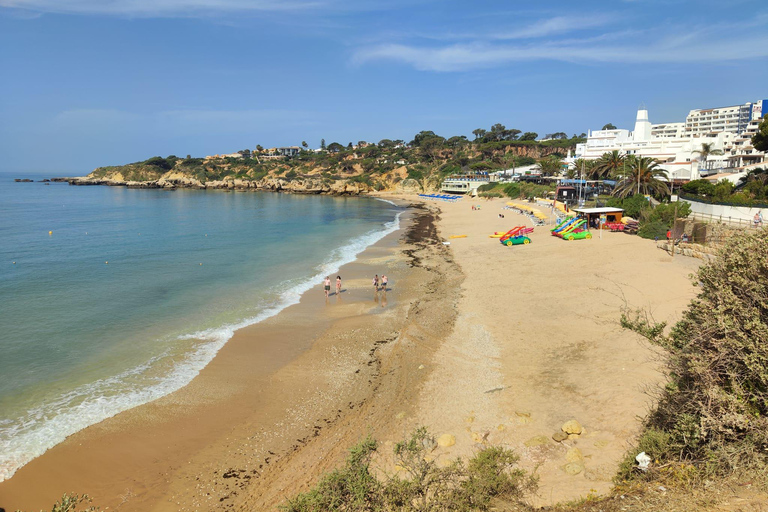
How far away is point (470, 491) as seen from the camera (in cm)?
605

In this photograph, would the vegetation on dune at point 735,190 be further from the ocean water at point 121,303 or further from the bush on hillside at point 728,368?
the ocean water at point 121,303

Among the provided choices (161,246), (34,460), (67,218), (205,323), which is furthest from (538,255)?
(67,218)

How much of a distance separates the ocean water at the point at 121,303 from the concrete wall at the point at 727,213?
72.0 ft

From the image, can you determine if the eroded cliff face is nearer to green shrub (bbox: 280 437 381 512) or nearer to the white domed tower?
the white domed tower

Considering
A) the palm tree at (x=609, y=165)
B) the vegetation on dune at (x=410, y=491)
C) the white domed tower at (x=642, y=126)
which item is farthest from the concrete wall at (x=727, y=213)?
the white domed tower at (x=642, y=126)

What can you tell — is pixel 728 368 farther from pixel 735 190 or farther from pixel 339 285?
pixel 735 190

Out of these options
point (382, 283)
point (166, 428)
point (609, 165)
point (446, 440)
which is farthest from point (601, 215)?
point (166, 428)

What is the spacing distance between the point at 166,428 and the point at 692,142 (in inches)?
2745

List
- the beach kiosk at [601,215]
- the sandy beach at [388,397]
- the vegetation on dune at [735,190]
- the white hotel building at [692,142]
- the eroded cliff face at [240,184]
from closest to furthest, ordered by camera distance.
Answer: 1. the sandy beach at [388,397]
2. the vegetation on dune at [735,190]
3. the beach kiosk at [601,215]
4. the white hotel building at [692,142]
5. the eroded cliff face at [240,184]

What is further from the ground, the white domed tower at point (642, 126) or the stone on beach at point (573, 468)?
the white domed tower at point (642, 126)

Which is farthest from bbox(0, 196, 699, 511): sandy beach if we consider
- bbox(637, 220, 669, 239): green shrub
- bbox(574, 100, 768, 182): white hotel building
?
bbox(574, 100, 768, 182): white hotel building

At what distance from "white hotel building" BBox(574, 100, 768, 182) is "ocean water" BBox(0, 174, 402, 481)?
3551 centimetres

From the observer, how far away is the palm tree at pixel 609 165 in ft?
158

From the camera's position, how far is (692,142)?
58.4 meters
